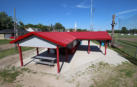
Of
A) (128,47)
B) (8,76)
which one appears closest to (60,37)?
(8,76)

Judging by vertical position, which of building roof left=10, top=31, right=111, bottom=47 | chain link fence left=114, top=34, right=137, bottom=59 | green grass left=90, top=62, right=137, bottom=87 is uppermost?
building roof left=10, top=31, right=111, bottom=47

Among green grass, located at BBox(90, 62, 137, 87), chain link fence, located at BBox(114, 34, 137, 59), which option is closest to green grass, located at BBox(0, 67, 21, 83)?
green grass, located at BBox(90, 62, 137, 87)

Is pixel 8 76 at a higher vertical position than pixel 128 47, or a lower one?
lower

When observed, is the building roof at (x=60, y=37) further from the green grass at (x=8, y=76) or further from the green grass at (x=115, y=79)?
the green grass at (x=115, y=79)

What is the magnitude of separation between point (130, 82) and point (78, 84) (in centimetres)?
288

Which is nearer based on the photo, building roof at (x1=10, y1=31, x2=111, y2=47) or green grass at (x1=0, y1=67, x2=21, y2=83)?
green grass at (x1=0, y1=67, x2=21, y2=83)

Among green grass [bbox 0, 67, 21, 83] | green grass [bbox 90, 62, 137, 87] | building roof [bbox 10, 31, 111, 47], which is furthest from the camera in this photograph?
building roof [bbox 10, 31, 111, 47]

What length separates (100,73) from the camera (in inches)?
200

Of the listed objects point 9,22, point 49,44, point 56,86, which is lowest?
point 56,86

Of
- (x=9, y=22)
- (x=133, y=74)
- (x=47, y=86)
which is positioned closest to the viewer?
(x=47, y=86)

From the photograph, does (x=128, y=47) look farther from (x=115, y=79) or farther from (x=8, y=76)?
(x=8, y=76)

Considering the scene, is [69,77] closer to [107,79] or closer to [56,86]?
[56,86]

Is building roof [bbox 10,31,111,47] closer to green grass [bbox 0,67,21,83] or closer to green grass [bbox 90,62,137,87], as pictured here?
green grass [bbox 0,67,21,83]

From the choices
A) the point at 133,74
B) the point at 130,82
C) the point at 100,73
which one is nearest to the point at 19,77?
the point at 100,73
